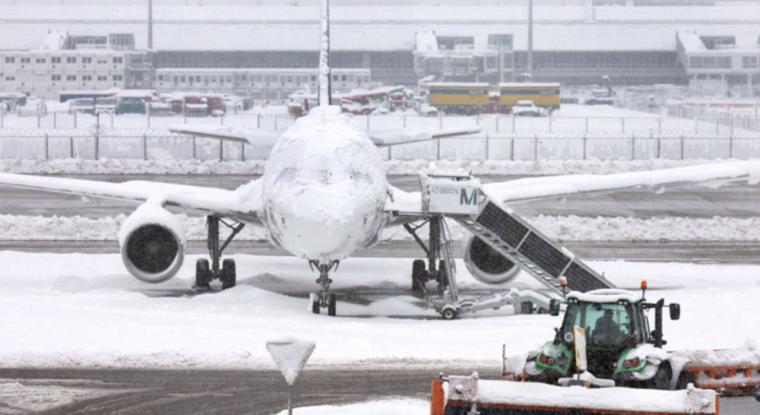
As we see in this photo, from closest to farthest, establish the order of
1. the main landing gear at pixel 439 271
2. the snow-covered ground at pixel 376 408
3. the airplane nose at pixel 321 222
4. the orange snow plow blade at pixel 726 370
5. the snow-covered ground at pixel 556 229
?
the orange snow plow blade at pixel 726 370 < the snow-covered ground at pixel 376 408 < the airplane nose at pixel 321 222 < the main landing gear at pixel 439 271 < the snow-covered ground at pixel 556 229

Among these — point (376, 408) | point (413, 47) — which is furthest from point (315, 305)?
point (413, 47)

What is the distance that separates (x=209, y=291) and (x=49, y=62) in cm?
10713

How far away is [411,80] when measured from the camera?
15612 cm

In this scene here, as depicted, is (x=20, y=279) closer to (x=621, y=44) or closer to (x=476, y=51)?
(x=476, y=51)

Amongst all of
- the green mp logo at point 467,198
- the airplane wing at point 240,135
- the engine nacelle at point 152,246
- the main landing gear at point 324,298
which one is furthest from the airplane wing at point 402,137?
the main landing gear at point 324,298

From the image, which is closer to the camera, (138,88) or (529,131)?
(529,131)

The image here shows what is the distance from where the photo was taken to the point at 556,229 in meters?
42.3

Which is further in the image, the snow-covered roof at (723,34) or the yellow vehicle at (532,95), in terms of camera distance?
the snow-covered roof at (723,34)

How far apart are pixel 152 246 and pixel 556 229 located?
609 inches

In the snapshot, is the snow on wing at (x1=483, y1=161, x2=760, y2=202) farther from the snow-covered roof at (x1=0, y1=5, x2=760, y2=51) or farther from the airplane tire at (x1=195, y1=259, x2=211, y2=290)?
the snow-covered roof at (x1=0, y1=5, x2=760, y2=51)

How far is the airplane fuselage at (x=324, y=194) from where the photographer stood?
86.5 feet

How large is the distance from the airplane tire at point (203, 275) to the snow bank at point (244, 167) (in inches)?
1077

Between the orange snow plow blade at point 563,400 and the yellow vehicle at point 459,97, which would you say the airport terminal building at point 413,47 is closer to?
the yellow vehicle at point 459,97

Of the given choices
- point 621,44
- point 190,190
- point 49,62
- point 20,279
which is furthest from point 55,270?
point 621,44
